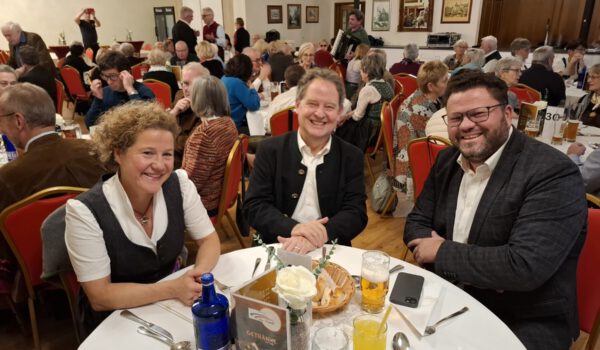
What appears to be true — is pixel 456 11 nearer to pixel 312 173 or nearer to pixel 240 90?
pixel 240 90

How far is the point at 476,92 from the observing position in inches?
62.0

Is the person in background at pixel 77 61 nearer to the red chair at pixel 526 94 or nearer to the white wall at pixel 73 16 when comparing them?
the white wall at pixel 73 16

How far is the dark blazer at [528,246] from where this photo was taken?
4.59 ft

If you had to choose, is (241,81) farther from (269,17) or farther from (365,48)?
(269,17)

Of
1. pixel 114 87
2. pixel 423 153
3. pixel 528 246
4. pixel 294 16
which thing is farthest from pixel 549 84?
pixel 294 16

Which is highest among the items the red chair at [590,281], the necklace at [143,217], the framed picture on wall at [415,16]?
the framed picture on wall at [415,16]

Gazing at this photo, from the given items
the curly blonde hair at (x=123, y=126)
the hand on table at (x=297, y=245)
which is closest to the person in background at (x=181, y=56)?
the curly blonde hair at (x=123, y=126)

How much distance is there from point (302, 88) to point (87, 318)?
4.50 feet

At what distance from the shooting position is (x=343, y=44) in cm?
694

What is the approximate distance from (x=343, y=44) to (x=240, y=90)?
350 centimetres

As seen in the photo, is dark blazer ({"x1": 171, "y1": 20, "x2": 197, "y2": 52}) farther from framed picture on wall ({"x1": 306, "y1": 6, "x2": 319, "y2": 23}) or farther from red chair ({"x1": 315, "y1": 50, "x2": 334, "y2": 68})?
framed picture on wall ({"x1": 306, "y1": 6, "x2": 319, "y2": 23})

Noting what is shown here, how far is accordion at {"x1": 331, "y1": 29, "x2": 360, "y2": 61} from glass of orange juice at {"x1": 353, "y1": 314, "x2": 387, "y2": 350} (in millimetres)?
6348

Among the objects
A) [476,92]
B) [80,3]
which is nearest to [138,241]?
[476,92]

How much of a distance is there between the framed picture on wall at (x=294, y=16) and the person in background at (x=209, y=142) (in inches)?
424
